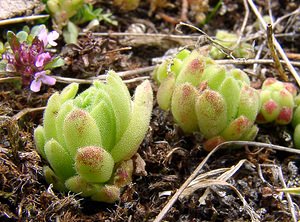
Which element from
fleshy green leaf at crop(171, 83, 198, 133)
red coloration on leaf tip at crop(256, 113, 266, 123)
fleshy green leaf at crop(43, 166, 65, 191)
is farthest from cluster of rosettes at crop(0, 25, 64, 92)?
red coloration on leaf tip at crop(256, 113, 266, 123)

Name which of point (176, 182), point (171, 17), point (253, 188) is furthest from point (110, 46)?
point (253, 188)

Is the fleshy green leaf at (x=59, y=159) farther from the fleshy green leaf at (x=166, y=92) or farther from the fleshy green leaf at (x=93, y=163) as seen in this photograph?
the fleshy green leaf at (x=166, y=92)

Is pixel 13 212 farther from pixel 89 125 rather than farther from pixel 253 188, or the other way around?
pixel 253 188

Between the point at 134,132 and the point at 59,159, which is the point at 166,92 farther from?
the point at 59,159

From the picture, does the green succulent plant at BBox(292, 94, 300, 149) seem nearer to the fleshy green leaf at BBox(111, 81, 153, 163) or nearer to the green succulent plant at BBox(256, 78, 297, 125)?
the green succulent plant at BBox(256, 78, 297, 125)

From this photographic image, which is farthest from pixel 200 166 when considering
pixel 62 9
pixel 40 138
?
pixel 62 9

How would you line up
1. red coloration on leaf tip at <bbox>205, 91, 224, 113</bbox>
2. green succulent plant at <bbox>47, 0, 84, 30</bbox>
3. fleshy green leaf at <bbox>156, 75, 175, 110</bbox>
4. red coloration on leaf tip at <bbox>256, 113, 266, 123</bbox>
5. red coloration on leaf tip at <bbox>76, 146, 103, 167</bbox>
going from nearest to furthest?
red coloration on leaf tip at <bbox>76, 146, 103, 167</bbox> → red coloration on leaf tip at <bbox>205, 91, 224, 113</bbox> → fleshy green leaf at <bbox>156, 75, 175, 110</bbox> → red coloration on leaf tip at <bbox>256, 113, 266, 123</bbox> → green succulent plant at <bbox>47, 0, 84, 30</bbox>
